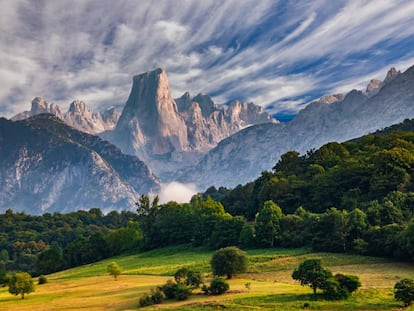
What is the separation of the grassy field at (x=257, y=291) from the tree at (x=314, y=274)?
1.07 metres

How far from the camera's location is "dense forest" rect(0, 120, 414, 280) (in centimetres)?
6438

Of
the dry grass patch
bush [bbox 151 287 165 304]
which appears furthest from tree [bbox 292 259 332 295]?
the dry grass patch

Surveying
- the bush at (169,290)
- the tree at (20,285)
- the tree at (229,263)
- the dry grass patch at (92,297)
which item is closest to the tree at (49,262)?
the dry grass patch at (92,297)

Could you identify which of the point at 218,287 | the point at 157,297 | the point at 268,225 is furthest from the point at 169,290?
the point at 268,225

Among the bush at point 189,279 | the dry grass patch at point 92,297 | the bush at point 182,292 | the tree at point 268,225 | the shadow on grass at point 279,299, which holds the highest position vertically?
the tree at point 268,225

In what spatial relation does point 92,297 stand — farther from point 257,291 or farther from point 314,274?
point 314,274

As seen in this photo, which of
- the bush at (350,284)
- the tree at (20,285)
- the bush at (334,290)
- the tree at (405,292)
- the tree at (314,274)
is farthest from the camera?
the tree at (20,285)

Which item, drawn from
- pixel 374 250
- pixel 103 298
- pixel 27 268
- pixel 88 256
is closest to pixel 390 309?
pixel 103 298

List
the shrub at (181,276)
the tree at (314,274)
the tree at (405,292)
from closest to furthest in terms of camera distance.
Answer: the tree at (405,292), the tree at (314,274), the shrub at (181,276)

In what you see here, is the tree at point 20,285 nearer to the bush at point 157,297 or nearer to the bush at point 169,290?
the bush at point 157,297

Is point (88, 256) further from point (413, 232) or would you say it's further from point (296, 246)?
point (413, 232)

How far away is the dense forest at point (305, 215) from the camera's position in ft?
211

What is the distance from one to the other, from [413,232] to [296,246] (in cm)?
2356

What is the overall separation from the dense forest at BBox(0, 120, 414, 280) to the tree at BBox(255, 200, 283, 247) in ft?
0.59
